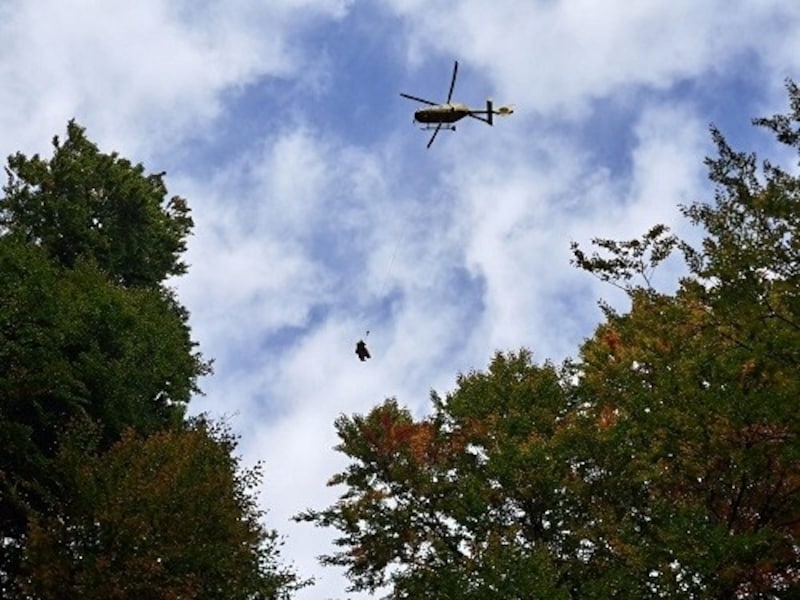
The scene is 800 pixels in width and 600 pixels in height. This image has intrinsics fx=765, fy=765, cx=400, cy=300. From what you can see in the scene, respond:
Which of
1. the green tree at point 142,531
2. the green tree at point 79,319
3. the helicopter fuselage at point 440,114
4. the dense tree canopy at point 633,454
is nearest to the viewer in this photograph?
the dense tree canopy at point 633,454

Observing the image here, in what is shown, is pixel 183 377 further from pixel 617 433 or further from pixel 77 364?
pixel 617 433

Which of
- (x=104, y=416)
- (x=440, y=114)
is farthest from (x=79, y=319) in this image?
(x=440, y=114)

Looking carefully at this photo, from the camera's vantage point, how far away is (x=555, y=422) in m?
20.5

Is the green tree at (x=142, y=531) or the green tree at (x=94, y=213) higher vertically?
the green tree at (x=94, y=213)

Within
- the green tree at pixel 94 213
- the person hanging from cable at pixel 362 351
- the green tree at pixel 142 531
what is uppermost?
the green tree at pixel 94 213

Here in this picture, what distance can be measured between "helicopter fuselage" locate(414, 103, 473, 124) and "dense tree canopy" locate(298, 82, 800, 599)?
9.02 m

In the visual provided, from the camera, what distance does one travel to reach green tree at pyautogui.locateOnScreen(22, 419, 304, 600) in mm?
15828

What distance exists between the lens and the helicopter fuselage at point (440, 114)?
26859 millimetres

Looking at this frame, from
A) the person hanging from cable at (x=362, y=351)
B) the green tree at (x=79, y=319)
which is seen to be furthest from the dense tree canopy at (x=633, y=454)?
the green tree at (x=79, y=319)

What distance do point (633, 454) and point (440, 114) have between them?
47.6ft

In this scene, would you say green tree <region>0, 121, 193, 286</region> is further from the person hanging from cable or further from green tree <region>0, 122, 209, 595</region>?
the person hanging from cable

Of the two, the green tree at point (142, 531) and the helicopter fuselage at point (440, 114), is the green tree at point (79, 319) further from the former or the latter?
the helicopter fuselage at point (440, 114)

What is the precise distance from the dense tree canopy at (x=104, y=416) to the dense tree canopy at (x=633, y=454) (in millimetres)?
4375

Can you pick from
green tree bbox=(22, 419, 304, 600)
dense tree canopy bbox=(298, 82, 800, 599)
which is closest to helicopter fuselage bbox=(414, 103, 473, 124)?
dense tree canopy bbox=(298, 82, 800, 599)
